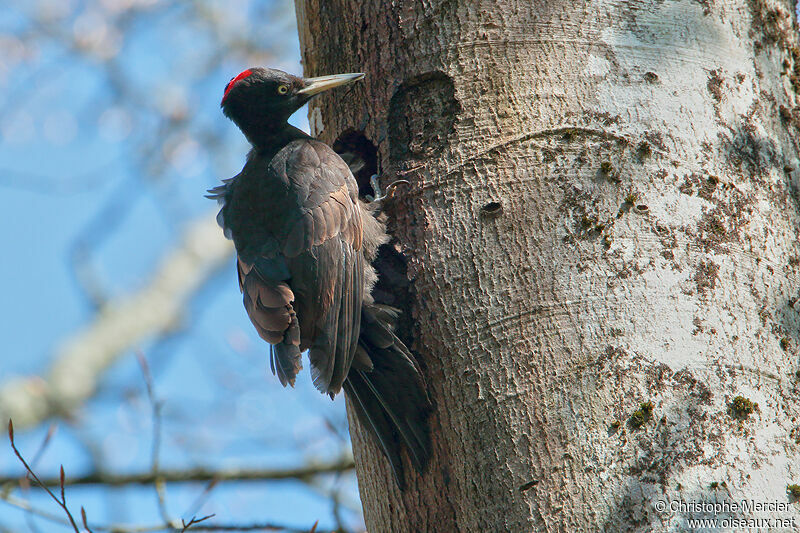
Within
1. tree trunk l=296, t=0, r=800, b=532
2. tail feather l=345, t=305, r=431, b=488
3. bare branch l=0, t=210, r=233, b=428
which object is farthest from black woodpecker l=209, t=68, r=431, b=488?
bare branch l=0, t=210, r=233, b=428

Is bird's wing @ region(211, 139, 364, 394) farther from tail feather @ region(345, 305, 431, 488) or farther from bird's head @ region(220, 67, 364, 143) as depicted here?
bird's head @ region(220, 67, 364, 143)

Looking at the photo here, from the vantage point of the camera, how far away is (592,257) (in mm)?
2094

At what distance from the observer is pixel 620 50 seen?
7.47 ft

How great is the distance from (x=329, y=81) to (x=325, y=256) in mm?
614

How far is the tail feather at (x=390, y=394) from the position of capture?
2.22 metres

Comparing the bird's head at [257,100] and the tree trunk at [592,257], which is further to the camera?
the bird's head at [257,100]

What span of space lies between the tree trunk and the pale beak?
136 millimetres

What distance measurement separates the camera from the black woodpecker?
2312 mm

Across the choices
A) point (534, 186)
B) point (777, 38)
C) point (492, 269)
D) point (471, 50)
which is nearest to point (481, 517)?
point (492, 269)

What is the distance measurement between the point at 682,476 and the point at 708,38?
50.8 inches

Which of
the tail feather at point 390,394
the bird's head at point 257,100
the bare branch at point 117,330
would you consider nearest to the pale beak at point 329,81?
the bird's head at point 257,100

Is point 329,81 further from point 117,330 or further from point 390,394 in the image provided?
point 117,330

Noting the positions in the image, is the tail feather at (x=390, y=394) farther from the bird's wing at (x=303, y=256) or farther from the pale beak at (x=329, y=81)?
the pale beak at (x=329, y=81)

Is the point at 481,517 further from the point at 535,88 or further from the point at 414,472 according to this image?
the point at 535,88
